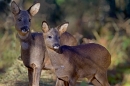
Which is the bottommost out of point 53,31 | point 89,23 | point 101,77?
point 101,77

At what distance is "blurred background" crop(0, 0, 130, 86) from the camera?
20.2 meters

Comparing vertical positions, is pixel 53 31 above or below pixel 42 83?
above

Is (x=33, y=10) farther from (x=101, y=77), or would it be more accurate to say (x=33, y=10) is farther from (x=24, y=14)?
(x=101, y=77)

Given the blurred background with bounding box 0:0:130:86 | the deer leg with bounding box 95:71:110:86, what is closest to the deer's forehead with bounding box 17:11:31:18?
the deer leg with bounding box 95:71:110:86

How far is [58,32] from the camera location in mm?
12477

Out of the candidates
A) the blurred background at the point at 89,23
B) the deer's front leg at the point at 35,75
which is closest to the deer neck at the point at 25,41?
the deer's front leg at the point at 35,75

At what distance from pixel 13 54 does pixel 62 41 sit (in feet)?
17.8

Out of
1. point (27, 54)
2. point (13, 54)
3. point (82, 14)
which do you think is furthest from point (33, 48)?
point (82, 14)

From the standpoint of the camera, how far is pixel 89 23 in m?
24.6

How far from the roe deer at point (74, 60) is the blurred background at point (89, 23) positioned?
5613mm

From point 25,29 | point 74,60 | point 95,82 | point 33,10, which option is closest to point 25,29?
point 25,29

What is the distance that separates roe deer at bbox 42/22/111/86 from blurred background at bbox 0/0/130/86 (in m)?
5.61

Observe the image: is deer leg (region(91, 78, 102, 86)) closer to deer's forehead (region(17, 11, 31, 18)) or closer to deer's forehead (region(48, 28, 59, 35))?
deer's forehead (region(48, 28, 59, 35))

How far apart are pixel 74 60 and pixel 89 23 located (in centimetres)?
1206
